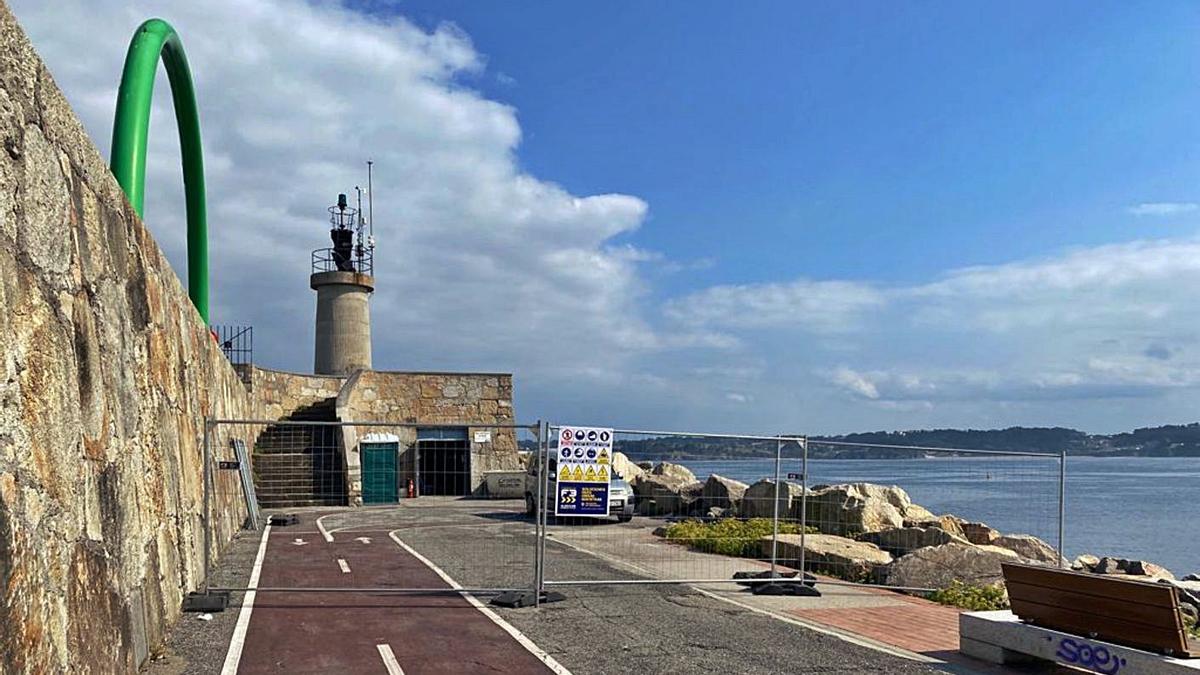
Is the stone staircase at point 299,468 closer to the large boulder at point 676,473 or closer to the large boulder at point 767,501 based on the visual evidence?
the large boulder at point 676,473

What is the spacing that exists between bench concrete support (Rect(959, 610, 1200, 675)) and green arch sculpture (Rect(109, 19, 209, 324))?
998 cm

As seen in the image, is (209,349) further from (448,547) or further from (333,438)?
(333,438)

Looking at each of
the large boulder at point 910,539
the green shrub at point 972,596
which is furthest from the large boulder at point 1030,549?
the green shrub at point 972,596

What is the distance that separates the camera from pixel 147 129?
586 inches

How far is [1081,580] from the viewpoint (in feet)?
27.5

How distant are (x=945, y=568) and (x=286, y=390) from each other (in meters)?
25.6

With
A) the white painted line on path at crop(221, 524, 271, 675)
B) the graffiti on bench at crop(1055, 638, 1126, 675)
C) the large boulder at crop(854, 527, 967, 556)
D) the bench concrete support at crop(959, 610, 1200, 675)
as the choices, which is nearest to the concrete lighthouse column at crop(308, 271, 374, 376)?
the white painted line on path at crop(221, 524, 271, 675)

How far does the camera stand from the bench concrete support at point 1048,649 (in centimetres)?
761

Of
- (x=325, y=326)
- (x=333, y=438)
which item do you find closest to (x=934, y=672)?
(x=333, y=438)

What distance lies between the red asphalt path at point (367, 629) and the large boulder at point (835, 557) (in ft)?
18.0

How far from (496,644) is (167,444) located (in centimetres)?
396

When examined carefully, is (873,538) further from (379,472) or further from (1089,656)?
(379,472)

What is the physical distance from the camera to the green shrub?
12477 mm

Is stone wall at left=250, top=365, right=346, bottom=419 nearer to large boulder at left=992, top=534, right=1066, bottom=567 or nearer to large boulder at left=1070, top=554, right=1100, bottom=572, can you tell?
large boulder at left=992, top=534, right=1066, bottom=567
